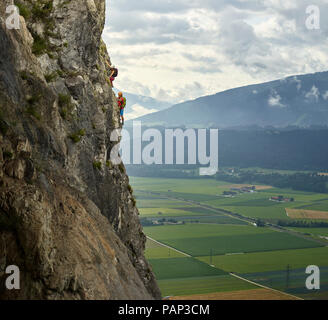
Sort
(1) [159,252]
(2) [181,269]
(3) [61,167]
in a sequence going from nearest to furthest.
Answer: (3) [61,167], (2) [181,269], (1) [159,252]

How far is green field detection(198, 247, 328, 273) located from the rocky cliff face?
84.5 metres

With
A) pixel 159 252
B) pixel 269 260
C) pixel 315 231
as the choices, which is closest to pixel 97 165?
pixel 269 260

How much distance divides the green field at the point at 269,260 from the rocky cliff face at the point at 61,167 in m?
84.5

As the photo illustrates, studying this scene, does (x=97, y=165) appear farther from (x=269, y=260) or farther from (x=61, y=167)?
(x=269, y=260)

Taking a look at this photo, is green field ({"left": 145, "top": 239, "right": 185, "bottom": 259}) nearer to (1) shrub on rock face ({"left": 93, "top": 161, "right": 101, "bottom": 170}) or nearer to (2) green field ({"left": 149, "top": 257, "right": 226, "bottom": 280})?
(2) green field ({"left": 149, "top": 257, "right": 226, "bottom": 280})

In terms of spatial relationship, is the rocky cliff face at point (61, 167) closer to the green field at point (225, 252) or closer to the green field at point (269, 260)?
the green field at point (225, 252)

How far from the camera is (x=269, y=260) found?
375 feet

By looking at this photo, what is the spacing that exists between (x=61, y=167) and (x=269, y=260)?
10370 cm

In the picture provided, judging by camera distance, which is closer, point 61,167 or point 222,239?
point 61,167

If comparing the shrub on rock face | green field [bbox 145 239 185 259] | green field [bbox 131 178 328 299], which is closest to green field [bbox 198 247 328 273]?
green field [bbox 131 178 328 299]

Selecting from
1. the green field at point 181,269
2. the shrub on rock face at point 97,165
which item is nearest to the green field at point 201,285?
the green field at point 181,269

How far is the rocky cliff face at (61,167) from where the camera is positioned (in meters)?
12.4

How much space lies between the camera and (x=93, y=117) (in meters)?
20.6
